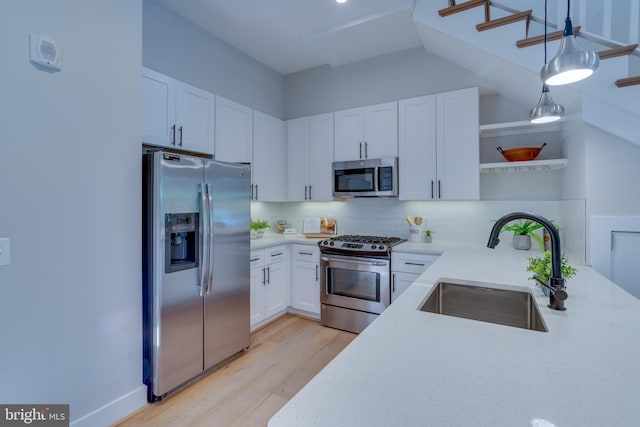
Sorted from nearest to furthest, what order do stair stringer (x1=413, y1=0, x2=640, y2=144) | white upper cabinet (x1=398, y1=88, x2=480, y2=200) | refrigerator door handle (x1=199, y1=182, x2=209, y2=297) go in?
stair stringer (x1=413, y1=0, x2=640, y2=144)
refrigerator door handle (x1=199, y1=182, x2=209, y2=297)
white upper cabinet (x1=398, y1=88, x2=480, y2=200)

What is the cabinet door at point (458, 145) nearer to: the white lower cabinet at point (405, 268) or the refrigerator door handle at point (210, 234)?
the white lower cabinet at point (405, 268)

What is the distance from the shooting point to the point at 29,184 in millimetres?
1534

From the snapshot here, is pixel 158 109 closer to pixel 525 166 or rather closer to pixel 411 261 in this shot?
pixel 411 261

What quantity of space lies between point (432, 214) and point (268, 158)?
200 cm

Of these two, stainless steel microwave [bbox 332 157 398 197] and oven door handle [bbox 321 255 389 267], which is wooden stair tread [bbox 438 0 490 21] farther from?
oven door handle [bbox 321 255 389 267]

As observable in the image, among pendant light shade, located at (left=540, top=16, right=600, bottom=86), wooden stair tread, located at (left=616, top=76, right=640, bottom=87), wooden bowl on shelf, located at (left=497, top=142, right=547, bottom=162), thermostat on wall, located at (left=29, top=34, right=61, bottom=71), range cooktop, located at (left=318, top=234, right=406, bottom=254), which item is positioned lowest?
range cooktop, located at (left=318, top=234, right=406, bottom=254)

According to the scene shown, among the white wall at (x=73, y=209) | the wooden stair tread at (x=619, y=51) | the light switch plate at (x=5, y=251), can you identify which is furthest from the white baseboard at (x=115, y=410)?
the wooden stair tread at (x=619, y=51)

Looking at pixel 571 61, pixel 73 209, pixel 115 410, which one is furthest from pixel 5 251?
pixel 571 61

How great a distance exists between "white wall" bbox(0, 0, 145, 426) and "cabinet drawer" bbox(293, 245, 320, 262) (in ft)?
5.69

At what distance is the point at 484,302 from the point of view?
58.8 inches

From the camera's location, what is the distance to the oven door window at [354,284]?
Answer: 2.98 metres

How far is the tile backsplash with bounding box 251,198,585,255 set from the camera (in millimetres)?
2543

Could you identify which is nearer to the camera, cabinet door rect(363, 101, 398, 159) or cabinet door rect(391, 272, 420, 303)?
cabinet door rect(391, 272, 420, 303)

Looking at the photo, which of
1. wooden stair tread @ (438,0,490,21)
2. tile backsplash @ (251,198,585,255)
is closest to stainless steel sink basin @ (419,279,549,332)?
tile backsplash @ (251,198,585,255)
